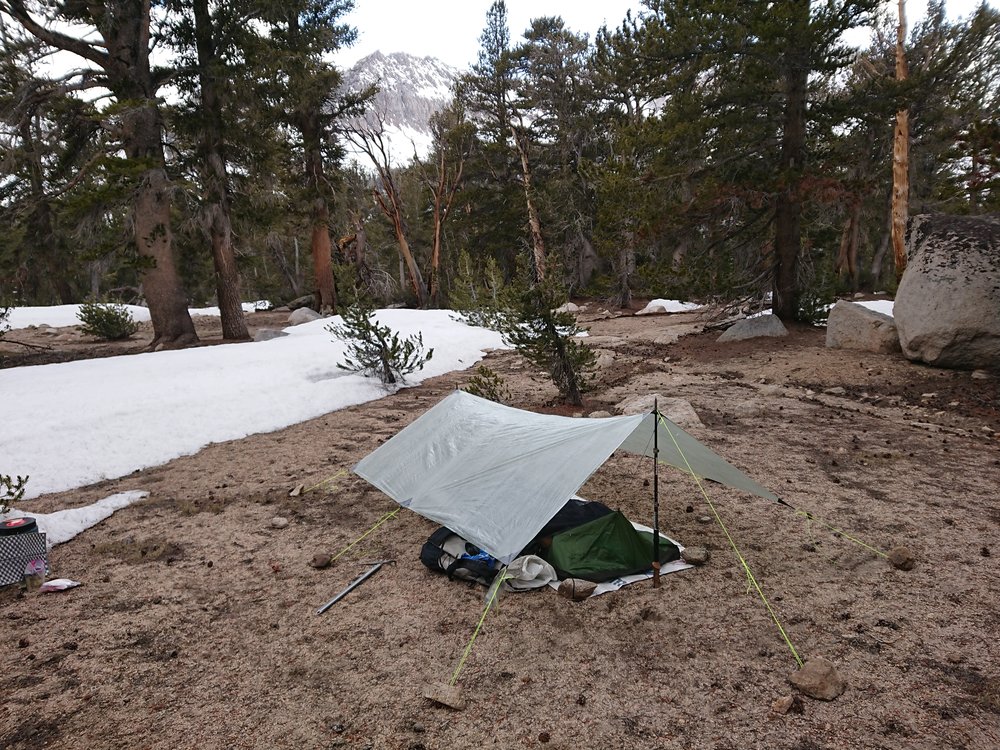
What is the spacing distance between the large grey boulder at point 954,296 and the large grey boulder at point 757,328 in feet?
12.0

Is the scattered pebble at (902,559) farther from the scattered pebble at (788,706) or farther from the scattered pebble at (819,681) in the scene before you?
the scattered pebble at (788,706)

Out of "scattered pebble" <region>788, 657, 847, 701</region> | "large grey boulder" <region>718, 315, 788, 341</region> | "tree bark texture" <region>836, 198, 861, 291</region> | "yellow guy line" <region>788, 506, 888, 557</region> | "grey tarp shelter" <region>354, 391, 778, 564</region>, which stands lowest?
"scattered pebble" <region>788, 657, 847, 701</region>

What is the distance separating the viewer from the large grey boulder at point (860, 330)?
11.7m

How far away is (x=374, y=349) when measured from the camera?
12.4 meters

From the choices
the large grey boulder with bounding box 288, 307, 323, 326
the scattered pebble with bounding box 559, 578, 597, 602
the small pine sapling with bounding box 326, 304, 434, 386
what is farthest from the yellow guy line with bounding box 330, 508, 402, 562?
the large grey boulder with bounding box 288, 307, 323, 326

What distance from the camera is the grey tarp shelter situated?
435 centimetres

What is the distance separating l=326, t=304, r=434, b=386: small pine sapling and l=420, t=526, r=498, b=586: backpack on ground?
23.1 feet

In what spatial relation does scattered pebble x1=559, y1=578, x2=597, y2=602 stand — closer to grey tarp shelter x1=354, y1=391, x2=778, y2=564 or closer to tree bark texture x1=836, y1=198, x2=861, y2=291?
grey tarp shelter x1=354, y1=391, x2=778, y2=564

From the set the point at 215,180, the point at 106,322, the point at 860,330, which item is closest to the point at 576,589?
the point at 860,330

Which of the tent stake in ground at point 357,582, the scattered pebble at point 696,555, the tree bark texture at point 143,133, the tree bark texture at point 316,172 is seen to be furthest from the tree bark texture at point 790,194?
the tree bark texture at point 316,172

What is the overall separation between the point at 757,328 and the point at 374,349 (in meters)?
9.66

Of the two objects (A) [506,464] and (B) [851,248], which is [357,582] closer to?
(A) [506,464]

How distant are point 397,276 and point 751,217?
126 ft

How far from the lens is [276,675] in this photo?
3680 millimetres
